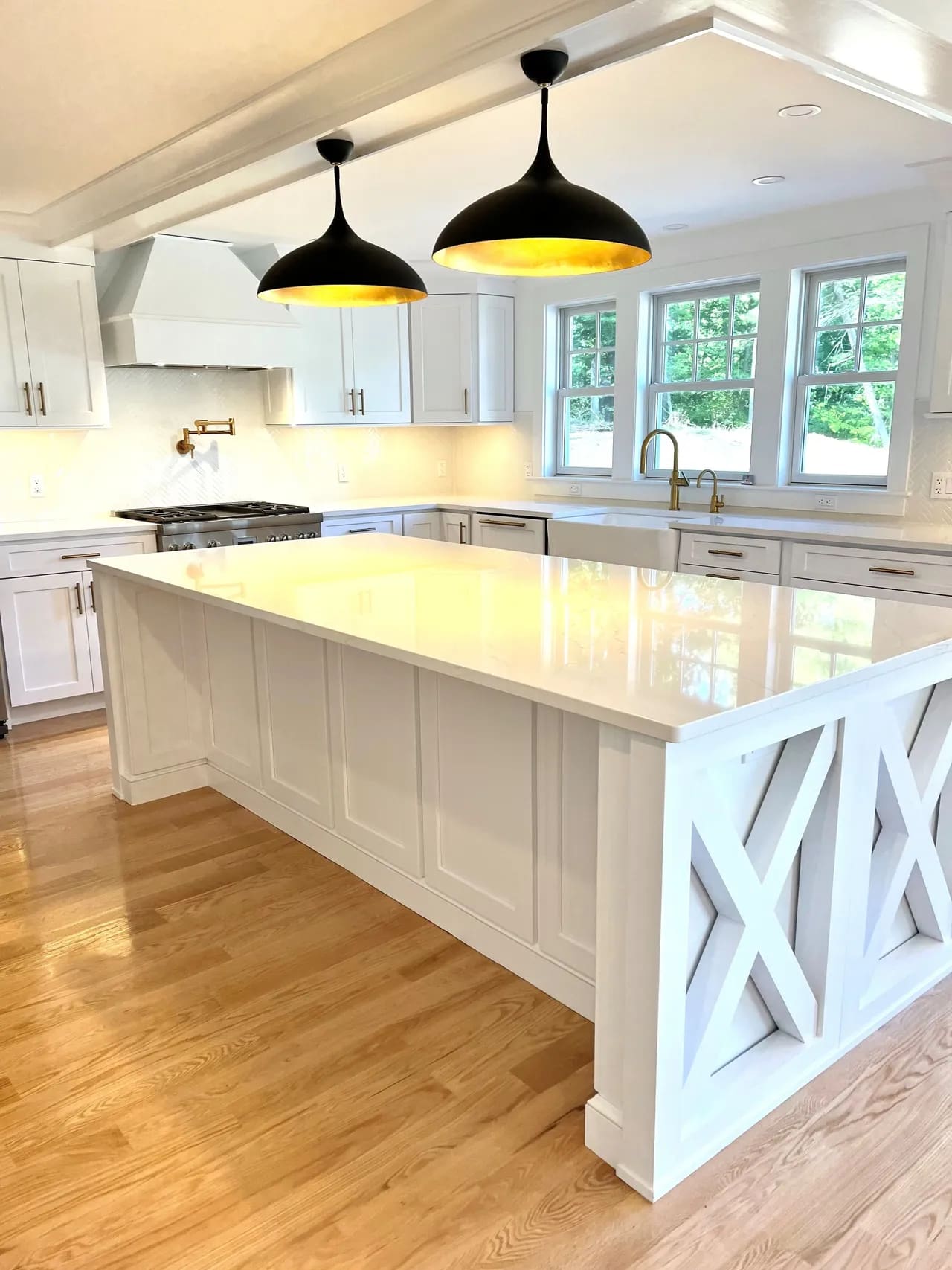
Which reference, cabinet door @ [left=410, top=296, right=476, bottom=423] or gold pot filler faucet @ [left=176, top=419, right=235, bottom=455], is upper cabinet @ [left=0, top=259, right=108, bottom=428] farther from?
cabinet door @ [left=410, top=296, right=476, bottom=423]

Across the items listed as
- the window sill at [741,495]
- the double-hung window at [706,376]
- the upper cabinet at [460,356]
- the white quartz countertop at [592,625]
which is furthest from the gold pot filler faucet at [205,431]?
the double-hung window at [706,376]

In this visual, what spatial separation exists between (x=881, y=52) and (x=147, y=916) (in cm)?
297

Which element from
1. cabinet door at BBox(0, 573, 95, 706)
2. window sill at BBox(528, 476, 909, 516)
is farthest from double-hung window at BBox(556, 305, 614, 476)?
cabinet door at BBox(0, 573, 95, 706)

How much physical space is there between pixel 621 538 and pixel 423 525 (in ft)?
5.00

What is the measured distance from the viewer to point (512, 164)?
3555mm

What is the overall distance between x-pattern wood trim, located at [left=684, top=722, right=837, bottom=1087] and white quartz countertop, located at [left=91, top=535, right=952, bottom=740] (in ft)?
0.63

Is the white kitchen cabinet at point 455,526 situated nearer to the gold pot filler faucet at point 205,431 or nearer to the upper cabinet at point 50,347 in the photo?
the gold pot filler faucet at point 205,431

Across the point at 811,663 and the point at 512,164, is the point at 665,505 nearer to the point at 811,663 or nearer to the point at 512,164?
the point at 512,164

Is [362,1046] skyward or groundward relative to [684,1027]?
groundward

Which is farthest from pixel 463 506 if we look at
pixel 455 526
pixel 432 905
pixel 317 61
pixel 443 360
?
pixel 432 905

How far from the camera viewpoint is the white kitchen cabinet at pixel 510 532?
5.02 metres

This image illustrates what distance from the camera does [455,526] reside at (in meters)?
5.59

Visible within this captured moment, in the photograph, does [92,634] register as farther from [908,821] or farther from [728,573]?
[908,821]

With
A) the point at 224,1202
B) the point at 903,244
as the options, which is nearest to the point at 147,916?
the point at 224,1202
